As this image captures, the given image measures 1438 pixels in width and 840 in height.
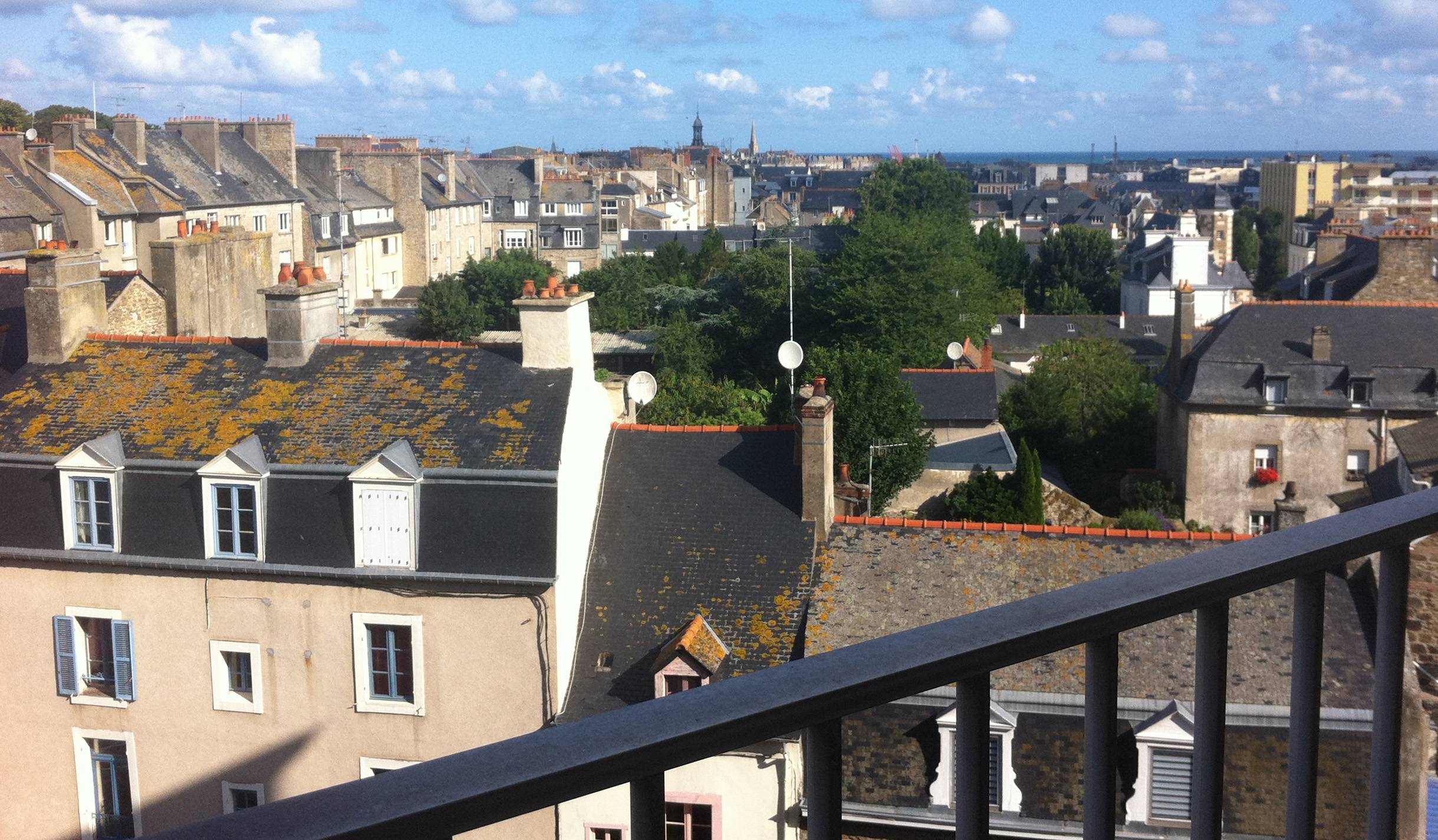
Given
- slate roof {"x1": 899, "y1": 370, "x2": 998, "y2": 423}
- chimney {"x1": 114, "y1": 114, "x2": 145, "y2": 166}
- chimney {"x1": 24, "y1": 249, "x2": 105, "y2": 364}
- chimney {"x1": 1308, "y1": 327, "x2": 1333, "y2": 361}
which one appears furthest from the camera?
chimney {"x1": 114, "y1": 114, "x2": 145, "y2": 166}

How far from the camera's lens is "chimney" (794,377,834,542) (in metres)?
15.1

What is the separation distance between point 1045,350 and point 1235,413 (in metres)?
9.66

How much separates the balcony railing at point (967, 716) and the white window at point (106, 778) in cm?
1410

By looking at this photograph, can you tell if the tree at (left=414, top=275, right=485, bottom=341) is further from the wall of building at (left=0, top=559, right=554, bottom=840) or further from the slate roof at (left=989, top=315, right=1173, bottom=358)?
the wall of building at (left=0, top=559, right=554, bottom=840)

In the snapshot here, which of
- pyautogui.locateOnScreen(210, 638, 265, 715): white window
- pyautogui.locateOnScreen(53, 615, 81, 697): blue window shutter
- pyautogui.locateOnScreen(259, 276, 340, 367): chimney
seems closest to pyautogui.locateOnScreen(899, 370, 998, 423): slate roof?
pyautogui.locateOnScreen(259, 276, 340, 367): chimney

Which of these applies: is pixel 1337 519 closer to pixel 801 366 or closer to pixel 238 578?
pixel 238 578

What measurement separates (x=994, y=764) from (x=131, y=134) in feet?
166

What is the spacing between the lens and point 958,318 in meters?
45.6

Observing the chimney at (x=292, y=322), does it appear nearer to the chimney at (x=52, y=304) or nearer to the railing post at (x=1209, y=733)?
the chimney at (x=52, y=304)

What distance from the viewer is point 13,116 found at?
63781mm

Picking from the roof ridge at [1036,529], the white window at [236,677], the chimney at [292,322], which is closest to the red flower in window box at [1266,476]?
the roof ridge at [1036,529]

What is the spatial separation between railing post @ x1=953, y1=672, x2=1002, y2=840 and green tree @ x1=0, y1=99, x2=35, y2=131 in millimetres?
69122

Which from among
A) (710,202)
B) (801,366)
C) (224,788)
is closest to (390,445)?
(224,788)

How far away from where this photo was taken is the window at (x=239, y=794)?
Answer: 44.8 feet
